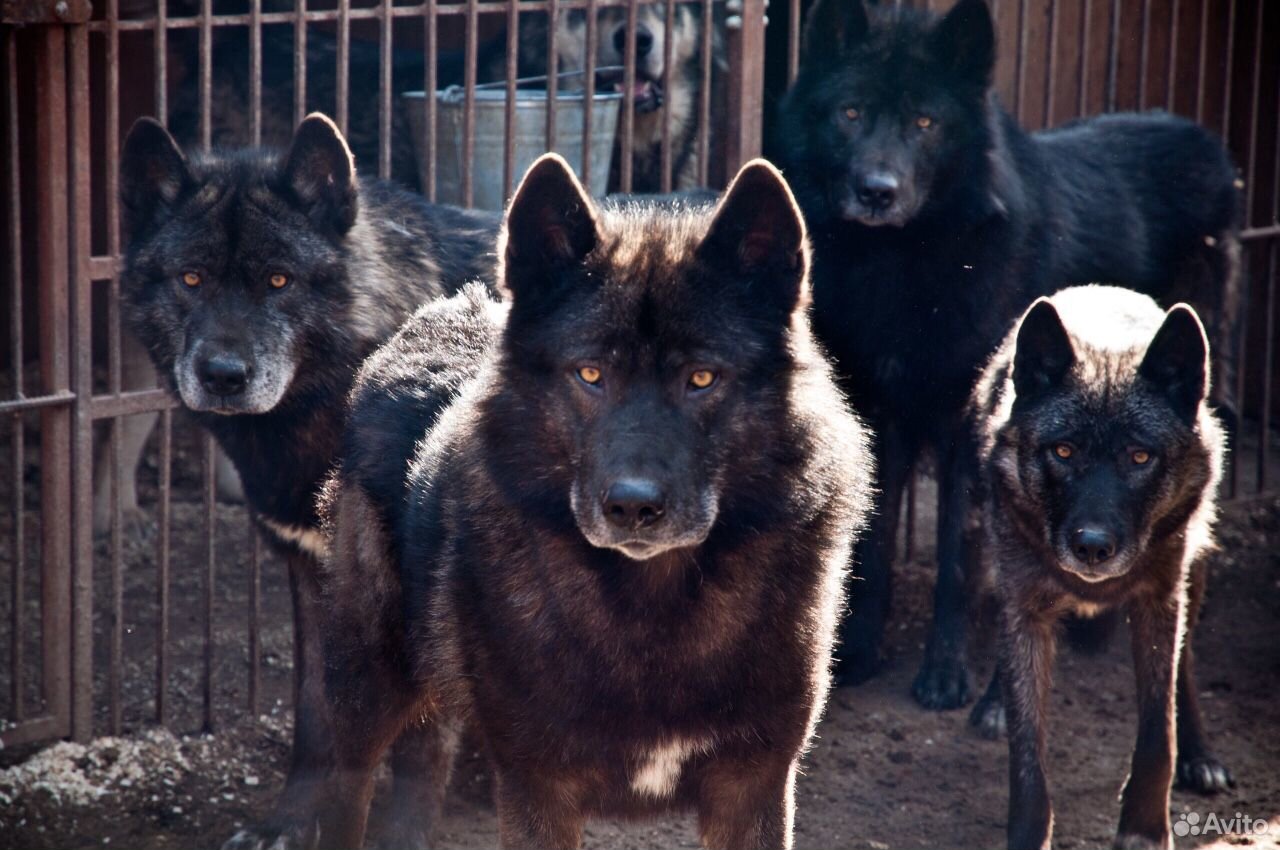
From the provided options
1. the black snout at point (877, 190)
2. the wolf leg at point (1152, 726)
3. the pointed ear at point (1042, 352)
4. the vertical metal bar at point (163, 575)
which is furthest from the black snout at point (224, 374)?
the wolf leg at point (1152, 726)

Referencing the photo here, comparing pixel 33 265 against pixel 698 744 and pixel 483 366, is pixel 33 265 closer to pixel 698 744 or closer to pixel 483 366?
pixel 483 366

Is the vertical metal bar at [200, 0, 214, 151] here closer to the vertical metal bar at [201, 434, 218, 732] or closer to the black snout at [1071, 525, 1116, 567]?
the vertical metal bar at [201, 434, 218, 732]

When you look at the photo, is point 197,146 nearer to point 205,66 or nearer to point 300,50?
point 205,66

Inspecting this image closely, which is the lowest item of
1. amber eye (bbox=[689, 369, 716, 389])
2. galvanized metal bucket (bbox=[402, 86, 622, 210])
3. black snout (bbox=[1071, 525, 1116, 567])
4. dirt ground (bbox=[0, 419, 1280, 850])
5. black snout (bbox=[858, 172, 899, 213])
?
dirt ground (bbox=[0, 419, 1280, 850])

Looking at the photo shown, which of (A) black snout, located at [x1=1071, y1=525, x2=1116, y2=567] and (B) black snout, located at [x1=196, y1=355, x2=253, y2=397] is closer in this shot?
(A) black snout, located at [x1=1071, y1=525, x2=1116, y2=567]

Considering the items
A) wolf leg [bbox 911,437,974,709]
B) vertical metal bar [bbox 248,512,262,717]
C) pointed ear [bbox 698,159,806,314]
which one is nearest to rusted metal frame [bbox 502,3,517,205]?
vertical metal bar [bbox 248,512,262,717]

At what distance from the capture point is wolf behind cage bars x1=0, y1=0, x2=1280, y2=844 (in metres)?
5.11

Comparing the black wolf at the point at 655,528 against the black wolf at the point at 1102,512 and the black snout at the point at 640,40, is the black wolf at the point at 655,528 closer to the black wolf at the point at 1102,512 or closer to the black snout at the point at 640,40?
the black wolf at the point at 1102,512

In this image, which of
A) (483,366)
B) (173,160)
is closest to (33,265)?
(173,160)

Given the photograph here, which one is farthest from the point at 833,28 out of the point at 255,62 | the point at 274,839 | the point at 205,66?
the point at 274,839

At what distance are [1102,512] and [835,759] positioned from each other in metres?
1.52

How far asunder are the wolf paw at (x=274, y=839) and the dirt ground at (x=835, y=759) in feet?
0.54

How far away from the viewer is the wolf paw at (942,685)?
583 centimetres

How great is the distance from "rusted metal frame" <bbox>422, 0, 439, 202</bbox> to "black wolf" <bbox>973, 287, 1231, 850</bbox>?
2253 mm
